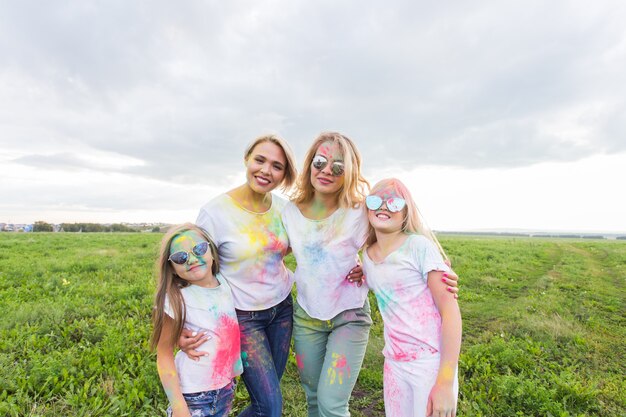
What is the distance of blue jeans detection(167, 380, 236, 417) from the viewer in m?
2.70

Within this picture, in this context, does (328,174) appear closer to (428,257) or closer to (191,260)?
(428,257)

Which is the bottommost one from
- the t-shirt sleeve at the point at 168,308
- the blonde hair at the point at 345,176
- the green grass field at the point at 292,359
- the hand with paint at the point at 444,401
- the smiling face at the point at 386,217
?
the green grass field at the point at 292,359

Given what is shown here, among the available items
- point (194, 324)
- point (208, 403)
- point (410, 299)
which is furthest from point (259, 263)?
point (410, 299)

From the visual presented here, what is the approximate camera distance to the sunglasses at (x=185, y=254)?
9.23 feet

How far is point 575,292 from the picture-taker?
35.4ft

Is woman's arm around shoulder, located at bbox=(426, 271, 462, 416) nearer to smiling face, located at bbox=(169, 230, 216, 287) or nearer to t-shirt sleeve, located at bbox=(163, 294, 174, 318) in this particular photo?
smiling face, located at bbox=(169, 230, 216, 287)

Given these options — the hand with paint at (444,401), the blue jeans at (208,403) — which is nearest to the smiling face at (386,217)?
the hand with paint at (444,401)

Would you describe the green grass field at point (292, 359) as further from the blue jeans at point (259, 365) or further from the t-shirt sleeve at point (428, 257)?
the t-shirt sleeve at point (428, 257)

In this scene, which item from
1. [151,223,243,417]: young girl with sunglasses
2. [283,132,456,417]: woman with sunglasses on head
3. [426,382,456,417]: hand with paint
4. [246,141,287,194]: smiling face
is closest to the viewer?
[426,382,456,417]: hand with paint

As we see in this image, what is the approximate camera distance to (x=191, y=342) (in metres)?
2.69

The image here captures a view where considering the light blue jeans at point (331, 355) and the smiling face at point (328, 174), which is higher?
the smiling face at point (328, 174)

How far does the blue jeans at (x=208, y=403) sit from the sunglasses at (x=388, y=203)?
1876mm

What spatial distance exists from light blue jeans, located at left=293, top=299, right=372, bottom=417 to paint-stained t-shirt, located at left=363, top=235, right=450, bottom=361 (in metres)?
0.32

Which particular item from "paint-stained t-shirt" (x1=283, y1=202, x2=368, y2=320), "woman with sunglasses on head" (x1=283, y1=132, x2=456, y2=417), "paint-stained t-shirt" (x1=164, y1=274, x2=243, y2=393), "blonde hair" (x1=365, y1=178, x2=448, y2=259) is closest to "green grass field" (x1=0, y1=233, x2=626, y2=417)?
"woman with sunglasses on head" (x1=283, y1=132, x2=456, y2=417)
